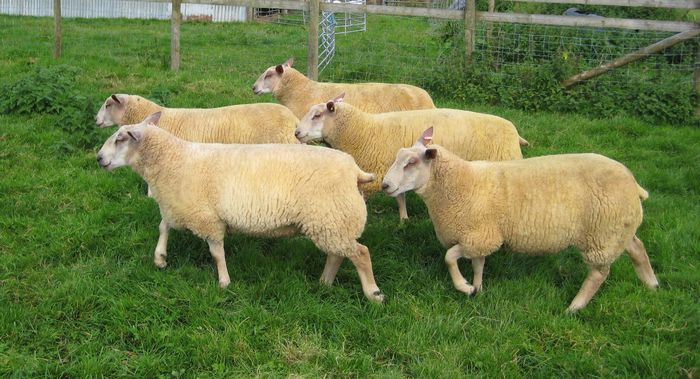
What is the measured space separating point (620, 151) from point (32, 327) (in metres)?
6.04

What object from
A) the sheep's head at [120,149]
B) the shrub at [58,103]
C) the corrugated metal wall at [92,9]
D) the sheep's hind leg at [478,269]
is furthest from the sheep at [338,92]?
the corrugated metal wall at [92,9]

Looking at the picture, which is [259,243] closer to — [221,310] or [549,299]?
[221,310]

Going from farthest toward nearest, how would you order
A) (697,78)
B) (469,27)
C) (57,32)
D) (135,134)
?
(57,32)
(469,27)
(697,78)
(135,134)

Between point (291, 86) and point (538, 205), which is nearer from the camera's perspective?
point (538, 205)

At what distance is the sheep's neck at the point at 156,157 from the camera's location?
14.0 feet

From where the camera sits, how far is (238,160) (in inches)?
165

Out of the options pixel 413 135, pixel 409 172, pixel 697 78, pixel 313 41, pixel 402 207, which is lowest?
pixel 402 207

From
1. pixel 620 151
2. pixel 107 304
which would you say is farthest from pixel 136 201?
pixel 620 151

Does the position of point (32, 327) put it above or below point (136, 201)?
below

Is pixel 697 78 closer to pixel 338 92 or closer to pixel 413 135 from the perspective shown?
pixel 338 92

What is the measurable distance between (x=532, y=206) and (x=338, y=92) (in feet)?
10.9

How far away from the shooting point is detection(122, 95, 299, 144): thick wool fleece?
18.3ft

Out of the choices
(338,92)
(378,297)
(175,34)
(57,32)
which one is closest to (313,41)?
(175,34)

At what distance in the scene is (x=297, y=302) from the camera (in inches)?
154
